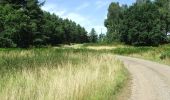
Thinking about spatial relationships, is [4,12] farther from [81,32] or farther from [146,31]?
A: [81,32]

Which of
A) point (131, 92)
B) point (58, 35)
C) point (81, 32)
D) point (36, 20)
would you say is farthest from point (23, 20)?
point (81, 32)

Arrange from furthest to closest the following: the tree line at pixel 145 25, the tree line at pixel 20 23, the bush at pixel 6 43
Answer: the tree line at pixel 145 25
the tree line at pixel 20 23
the bush at pixel 6 43

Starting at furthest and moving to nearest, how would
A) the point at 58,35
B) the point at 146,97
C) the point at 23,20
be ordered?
1. the point at 58,35
2. the point at 23,20
3. the point at 146,97

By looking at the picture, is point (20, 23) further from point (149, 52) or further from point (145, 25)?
point (145, 25)

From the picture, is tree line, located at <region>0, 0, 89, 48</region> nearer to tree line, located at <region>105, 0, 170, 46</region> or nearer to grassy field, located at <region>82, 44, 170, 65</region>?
grassy field, located at <region>82, 44, 170, 65</region>

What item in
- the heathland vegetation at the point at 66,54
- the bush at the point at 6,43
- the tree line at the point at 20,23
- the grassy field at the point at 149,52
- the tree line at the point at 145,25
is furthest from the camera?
the tree line at the point at 145,25

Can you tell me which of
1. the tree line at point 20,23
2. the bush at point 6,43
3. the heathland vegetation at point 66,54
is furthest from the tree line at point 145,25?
the bush at point 6,43

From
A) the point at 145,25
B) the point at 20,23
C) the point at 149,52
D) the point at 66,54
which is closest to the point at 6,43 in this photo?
the point at 20,23

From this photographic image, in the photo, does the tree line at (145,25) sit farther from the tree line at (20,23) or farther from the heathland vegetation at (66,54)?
the tree line at (20,23)

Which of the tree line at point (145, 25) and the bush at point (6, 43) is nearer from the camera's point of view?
the bush at point (6, 43)

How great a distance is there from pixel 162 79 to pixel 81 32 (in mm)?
168687

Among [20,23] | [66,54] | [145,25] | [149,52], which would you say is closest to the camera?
[66,54]

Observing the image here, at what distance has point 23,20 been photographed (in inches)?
2906

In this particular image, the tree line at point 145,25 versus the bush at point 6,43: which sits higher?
the tree line at point 145,25
